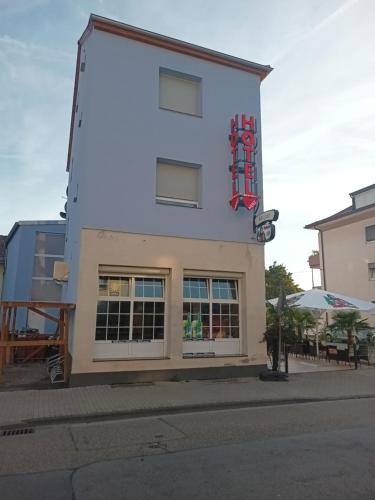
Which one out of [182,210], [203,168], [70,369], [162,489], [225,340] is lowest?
[162,489]

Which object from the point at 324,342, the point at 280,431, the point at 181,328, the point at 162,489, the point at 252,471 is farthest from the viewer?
the point at 324,342

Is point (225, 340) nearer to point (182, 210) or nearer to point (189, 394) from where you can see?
point (189, 394)

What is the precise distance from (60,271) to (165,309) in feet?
11.5

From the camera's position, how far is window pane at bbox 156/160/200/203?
477 inches

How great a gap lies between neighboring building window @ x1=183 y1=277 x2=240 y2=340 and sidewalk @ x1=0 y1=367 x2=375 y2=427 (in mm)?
1399

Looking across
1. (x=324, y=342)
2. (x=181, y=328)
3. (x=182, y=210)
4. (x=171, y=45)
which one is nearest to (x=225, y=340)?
(x=181, y=328)

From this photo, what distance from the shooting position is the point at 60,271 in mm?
12523

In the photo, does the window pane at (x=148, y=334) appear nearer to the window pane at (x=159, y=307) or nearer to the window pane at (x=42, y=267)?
the window pane at (x=159, y=307)

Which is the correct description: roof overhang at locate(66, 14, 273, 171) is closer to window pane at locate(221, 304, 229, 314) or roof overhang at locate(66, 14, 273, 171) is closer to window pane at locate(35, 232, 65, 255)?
window pane at locate(221, 304, 229, 314)

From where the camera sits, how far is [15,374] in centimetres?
1175

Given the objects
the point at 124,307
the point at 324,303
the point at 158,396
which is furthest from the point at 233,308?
the point at 324,303

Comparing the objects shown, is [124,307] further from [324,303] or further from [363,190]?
[363,190]

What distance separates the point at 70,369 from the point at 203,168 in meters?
6.73

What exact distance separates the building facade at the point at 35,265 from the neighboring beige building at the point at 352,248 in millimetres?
17226
